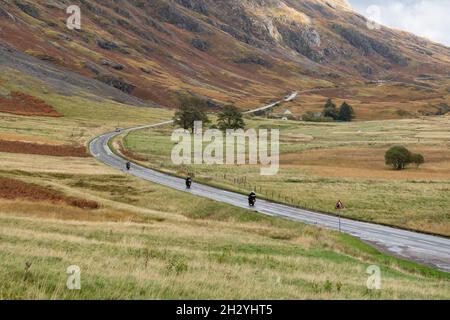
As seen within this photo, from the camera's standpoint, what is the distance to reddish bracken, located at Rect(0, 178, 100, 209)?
45.5m

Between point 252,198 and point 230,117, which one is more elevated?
point 230,117

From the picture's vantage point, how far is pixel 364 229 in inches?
1713

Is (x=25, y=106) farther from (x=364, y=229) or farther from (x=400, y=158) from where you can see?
(x=364, y=229)

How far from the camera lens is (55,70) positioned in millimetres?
199500

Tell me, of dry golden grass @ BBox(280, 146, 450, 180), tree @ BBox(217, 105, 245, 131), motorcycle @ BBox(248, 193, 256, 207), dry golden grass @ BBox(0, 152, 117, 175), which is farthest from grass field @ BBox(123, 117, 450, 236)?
tree @ BBox(217, 105, 245, 131)

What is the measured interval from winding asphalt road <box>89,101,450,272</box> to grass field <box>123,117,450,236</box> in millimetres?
2868

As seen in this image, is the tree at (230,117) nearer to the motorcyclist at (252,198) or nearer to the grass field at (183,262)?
the motorcyclist at (252,198)

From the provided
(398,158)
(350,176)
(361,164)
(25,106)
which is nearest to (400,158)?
(398,158)

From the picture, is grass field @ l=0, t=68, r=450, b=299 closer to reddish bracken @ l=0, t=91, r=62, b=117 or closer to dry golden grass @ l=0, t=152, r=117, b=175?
dry golden grass @ l=0, t=152, r=117, b=175

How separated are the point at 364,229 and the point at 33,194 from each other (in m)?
31.3

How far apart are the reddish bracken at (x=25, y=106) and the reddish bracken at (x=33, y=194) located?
9763cm

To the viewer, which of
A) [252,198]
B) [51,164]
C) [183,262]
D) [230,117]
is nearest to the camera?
[183,262]

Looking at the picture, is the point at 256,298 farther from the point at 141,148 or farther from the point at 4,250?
the point at 141,148

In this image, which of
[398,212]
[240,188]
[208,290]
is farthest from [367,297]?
[240,188]
